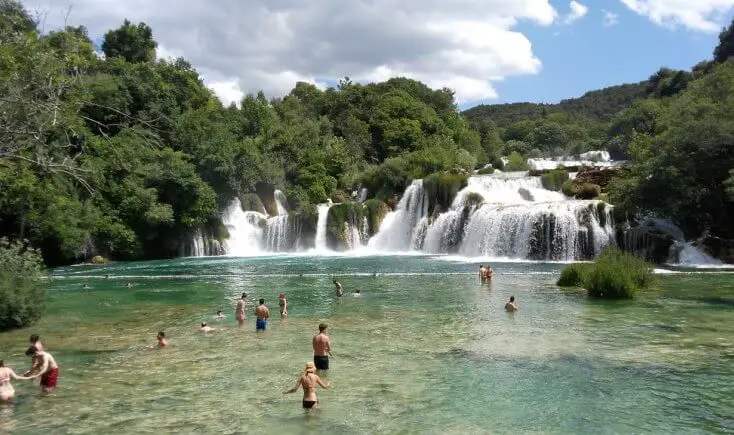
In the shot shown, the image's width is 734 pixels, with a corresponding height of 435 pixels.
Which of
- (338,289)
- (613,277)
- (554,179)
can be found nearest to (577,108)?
(554,179)

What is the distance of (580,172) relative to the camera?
40.5m

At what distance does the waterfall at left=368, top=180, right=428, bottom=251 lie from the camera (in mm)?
42781

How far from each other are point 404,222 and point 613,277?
81.8 ft

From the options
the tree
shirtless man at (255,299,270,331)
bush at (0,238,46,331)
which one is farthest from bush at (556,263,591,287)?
the tree

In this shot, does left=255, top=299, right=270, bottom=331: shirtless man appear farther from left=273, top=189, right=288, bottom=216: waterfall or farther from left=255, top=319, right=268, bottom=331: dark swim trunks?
left=273, top=189, right=288, bottom=216: waterfall

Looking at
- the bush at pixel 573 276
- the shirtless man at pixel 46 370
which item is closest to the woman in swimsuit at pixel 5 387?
the shirtless man at pixel 46 370

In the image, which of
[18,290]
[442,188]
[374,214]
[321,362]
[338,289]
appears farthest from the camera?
[374,214]

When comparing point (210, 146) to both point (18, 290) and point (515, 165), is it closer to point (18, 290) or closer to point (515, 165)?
point (18, 290)

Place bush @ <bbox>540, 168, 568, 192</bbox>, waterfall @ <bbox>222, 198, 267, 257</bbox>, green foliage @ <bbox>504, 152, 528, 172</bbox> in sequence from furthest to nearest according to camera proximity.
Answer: green foliage @ <bbox>504, 152, 528, 172</bbox> → waterfall @ <bbox>222, 198, 267, 257</bbox> → bush @ <bbox>540, 168, 568, 192</bbox>

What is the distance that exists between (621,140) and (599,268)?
173 ft

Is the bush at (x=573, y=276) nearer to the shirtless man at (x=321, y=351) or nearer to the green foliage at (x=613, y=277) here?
the green foliage at (x=613, y=277)

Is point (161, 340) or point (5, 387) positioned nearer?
point (5, 387)

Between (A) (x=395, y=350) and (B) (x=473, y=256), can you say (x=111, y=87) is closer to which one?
(B) (x=473, y=256)

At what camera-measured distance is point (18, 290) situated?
15648mm
